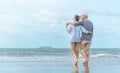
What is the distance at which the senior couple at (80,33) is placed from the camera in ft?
50.1

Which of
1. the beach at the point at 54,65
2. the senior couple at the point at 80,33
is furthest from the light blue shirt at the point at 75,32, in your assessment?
the beach at the point at 54,65

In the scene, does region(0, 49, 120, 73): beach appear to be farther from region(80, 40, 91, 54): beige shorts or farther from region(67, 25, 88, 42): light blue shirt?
region(67, 25, 88, 42): light blue shirt

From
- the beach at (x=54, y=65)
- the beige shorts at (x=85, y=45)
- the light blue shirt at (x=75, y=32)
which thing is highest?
the light blue shirt at (x=75, y=32)

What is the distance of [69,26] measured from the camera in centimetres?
1539

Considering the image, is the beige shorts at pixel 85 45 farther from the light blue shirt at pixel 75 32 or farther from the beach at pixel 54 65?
the beach at pixel 54 65

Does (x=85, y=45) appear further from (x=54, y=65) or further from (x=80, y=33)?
(x=54, y=65)

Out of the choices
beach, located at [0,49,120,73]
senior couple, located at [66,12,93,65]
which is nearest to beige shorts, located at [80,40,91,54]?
senior couple, located at [66,12,93,65]

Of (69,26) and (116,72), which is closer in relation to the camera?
(69,26)

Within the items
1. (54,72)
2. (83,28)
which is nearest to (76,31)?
(83,28)

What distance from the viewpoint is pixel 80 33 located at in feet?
50.9

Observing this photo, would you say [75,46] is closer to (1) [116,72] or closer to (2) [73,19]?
(2) [73,19]

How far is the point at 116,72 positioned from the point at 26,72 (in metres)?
3.99

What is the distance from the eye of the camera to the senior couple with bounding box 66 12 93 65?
50.1 ft

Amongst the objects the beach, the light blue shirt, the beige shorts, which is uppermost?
the light blue shirt
